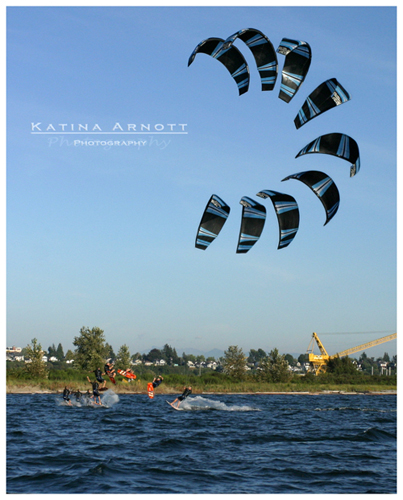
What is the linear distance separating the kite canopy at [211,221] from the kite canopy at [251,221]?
60cm

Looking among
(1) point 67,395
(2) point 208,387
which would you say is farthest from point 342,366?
(1) point 67,395

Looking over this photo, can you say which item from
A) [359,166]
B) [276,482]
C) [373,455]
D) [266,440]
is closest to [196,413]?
[266,440]

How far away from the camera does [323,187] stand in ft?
52.1

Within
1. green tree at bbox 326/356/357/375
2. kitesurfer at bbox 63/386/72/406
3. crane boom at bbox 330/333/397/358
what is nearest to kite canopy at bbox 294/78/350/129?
kitesurfer at bbox 63/386/72/406

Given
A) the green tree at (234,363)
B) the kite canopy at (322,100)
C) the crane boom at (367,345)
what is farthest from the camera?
the crane boom at (367,345)

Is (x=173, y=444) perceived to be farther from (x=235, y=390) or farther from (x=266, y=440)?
(x=235, y=390)

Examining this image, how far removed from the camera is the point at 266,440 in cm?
2306

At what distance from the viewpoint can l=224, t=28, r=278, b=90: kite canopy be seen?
16094mm

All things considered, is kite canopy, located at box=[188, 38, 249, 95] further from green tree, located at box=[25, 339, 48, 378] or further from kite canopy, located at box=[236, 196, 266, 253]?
green tree, located at box=[25, 339, 48, 378]

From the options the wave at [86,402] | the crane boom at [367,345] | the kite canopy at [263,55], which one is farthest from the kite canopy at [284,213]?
the crane boom at [367,345]

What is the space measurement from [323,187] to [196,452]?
10556 millimetres

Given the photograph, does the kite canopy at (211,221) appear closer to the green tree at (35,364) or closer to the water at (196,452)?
the water at (196,452)

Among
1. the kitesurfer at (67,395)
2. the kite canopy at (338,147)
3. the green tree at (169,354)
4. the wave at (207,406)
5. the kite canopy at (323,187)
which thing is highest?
the kite canopy at (338,147)

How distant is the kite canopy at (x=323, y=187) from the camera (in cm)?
1584
